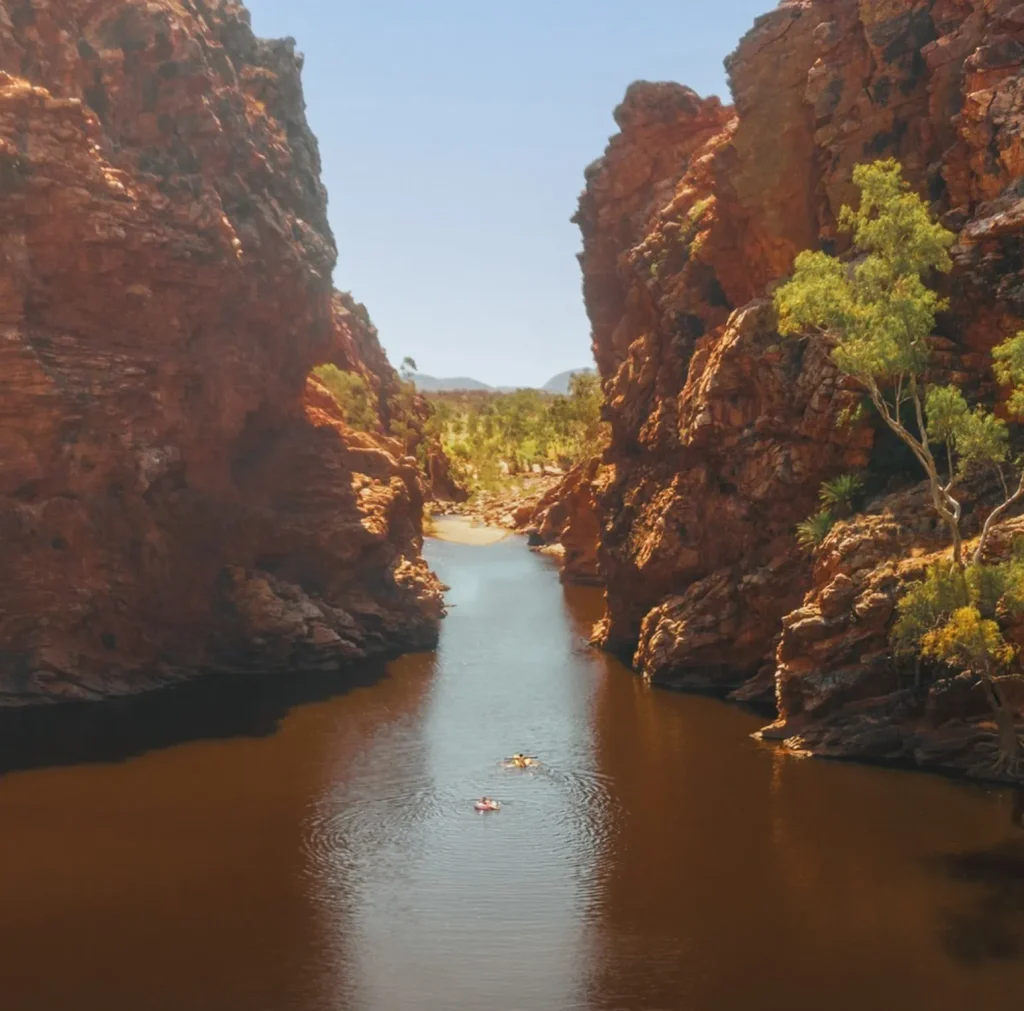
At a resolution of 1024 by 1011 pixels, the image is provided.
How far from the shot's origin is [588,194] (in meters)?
59.3

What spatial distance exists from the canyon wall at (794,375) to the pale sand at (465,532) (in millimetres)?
37913

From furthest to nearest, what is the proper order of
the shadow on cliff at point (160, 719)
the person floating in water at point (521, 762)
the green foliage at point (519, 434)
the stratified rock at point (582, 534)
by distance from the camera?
the green foliage at point (519, 434) → the stratified rock at point (582, 534) → the shadow on cliff at point (160, 719) → the person floating in water at point (521, 762)

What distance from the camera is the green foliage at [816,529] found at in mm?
35344

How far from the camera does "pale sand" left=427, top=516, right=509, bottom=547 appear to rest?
88.9m

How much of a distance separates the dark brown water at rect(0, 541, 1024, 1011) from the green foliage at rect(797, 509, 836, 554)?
19.4 ft

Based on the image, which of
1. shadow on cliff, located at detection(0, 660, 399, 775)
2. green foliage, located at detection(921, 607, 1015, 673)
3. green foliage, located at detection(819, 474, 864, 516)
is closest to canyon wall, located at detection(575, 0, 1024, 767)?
green foliage, located at detection(819, 474, 864, 516)

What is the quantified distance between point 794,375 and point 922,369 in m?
7.73

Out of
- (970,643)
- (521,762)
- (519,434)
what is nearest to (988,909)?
(970,643)

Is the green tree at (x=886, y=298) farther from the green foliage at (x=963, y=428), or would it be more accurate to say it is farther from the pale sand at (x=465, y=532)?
the pale sand at (x=465, y=532)

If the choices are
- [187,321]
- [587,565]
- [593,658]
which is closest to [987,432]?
[593,658]

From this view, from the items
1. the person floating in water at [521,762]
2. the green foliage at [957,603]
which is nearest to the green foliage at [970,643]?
the green foliage at [957,603]

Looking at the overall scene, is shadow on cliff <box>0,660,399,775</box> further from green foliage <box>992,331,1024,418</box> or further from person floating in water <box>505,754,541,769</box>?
green foliage <box>992,331,1024,418</box>

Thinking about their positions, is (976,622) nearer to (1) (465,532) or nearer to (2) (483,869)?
(2) (483,869)

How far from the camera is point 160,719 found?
38.0 metres
